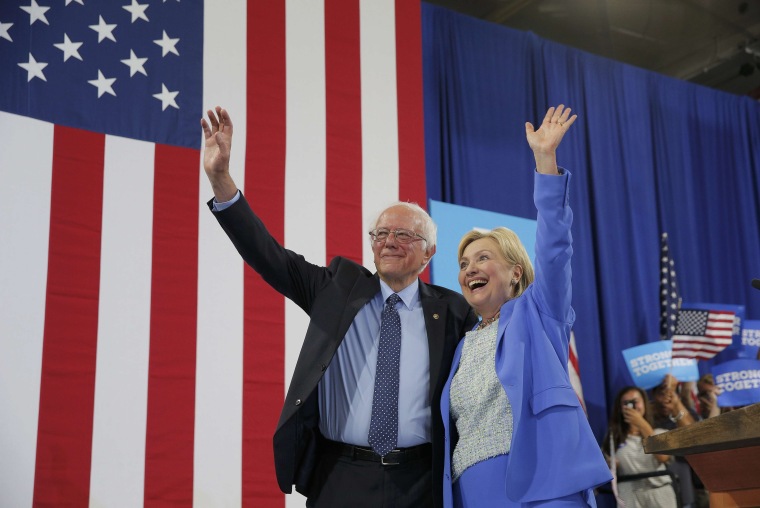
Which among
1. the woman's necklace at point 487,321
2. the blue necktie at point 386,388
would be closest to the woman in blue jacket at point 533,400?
the woman's necklace at point 487,321

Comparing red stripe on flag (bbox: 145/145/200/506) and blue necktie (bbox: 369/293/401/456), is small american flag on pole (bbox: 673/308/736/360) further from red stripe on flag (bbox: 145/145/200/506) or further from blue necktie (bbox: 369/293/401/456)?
blue necktie (bbox: 369/293/401/456)

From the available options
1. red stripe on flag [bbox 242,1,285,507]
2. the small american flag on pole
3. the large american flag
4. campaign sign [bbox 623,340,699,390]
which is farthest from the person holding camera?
red stripe on flag [bbox 242,1,285,507]

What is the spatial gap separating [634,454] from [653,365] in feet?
2.34

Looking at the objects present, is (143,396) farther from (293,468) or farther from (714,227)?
(714,227)

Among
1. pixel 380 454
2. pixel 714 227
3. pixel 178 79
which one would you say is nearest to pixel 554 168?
pixel 380 454

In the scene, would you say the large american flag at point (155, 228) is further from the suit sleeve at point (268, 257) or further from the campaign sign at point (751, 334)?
the campaign sign at point (751, 334)

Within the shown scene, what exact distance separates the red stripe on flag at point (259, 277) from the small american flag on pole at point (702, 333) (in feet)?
10.8

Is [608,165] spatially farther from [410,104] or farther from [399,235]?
[399,235]

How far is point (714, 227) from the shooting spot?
7.57 metres

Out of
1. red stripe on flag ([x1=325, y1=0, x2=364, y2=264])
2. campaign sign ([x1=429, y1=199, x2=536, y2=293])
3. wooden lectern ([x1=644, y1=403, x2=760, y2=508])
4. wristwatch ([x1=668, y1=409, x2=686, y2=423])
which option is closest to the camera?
wooden lectern ([x1=644, y1=403, x2=760, y2=508])

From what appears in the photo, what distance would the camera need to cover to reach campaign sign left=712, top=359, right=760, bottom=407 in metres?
5.69

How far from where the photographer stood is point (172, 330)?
4102 millimetres

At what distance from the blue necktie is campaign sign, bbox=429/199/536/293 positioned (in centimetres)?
248

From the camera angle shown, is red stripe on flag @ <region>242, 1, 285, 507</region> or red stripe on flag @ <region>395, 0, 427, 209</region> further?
red stripe on flag @ <region>395, 0, 427, 209</region>
